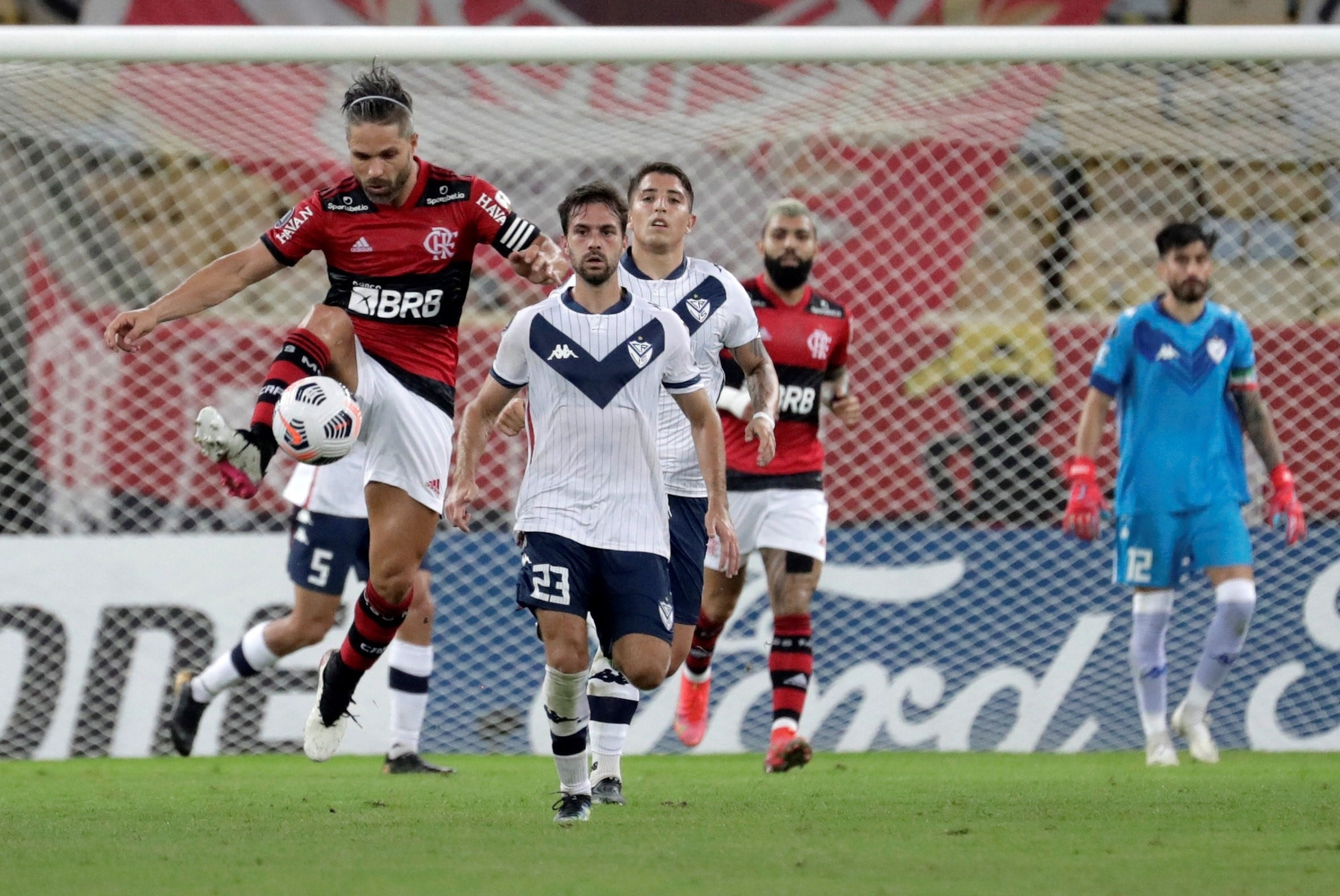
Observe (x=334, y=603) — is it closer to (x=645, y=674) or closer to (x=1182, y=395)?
(x=645, y=674)

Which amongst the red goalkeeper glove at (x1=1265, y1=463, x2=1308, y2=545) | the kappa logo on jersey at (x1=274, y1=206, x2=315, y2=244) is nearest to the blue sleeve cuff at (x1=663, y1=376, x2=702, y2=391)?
the kappa logo on jersey at (x1=274, y1=206, x2=315, y2=244)

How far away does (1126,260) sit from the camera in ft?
36.9

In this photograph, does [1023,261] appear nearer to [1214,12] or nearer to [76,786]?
[1214,12]

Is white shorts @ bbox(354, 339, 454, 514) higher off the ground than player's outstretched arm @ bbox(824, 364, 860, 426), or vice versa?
player's outstretched arm @ bbox(824, 364, 860, 426)

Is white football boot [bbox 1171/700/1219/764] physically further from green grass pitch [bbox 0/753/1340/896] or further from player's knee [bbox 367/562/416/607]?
player's knee [bbox 367/562/416/607]

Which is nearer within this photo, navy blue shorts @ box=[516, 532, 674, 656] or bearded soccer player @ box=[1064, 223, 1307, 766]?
navy blue shorts @ box=[516, 532, 674, 656]

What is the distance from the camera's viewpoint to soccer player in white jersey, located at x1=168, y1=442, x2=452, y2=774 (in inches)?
299

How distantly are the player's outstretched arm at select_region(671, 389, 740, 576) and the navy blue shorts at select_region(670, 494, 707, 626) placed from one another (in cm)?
63

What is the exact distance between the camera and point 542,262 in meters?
5.85

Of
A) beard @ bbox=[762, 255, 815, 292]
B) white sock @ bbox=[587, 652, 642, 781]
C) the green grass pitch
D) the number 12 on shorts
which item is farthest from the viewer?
beard @ bbox=[762, 255, 815, 292]

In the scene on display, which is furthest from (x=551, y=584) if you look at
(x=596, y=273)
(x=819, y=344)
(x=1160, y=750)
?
(x=1160, y=750)

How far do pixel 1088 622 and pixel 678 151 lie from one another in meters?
3.66

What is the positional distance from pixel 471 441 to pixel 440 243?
88 cm

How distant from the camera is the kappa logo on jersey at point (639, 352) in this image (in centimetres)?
537
